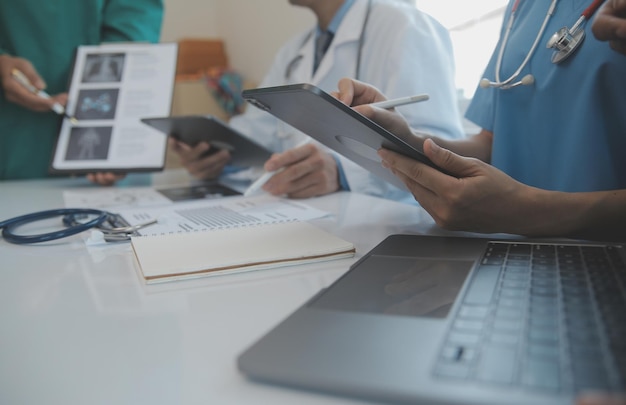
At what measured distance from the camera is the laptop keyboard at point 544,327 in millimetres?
246

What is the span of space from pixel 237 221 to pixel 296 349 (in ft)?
1.43

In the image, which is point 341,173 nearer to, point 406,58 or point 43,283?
point 406,58

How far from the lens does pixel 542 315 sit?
1.03 feet

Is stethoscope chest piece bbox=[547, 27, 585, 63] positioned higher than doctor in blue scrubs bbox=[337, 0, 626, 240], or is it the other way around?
stethoscope chest piece bbox=[547, 27, 585, 63]

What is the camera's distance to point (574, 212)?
1.78 ft

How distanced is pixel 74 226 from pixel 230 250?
0.27 m

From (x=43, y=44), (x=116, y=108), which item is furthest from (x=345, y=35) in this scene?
(x=43, y=44)

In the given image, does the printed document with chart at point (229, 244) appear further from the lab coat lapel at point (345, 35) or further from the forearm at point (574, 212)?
the lab coat lapel at point (345, 35)

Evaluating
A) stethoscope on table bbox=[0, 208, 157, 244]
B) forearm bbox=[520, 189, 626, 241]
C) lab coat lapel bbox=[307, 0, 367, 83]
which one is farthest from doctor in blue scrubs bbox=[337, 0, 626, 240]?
lab coat lapel bbox=[307, 0, 367, 83]

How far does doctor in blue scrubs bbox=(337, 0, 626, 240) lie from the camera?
1.74ft

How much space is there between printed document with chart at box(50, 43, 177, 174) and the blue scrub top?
2.63ft

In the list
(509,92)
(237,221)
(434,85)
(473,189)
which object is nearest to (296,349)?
(473,189)

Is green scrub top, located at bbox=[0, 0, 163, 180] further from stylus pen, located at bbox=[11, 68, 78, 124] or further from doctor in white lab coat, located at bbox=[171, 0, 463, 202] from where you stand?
doctor in white lab coat, located at bbox=[171, 0, 463, 202]

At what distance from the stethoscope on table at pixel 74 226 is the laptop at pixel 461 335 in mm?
362
